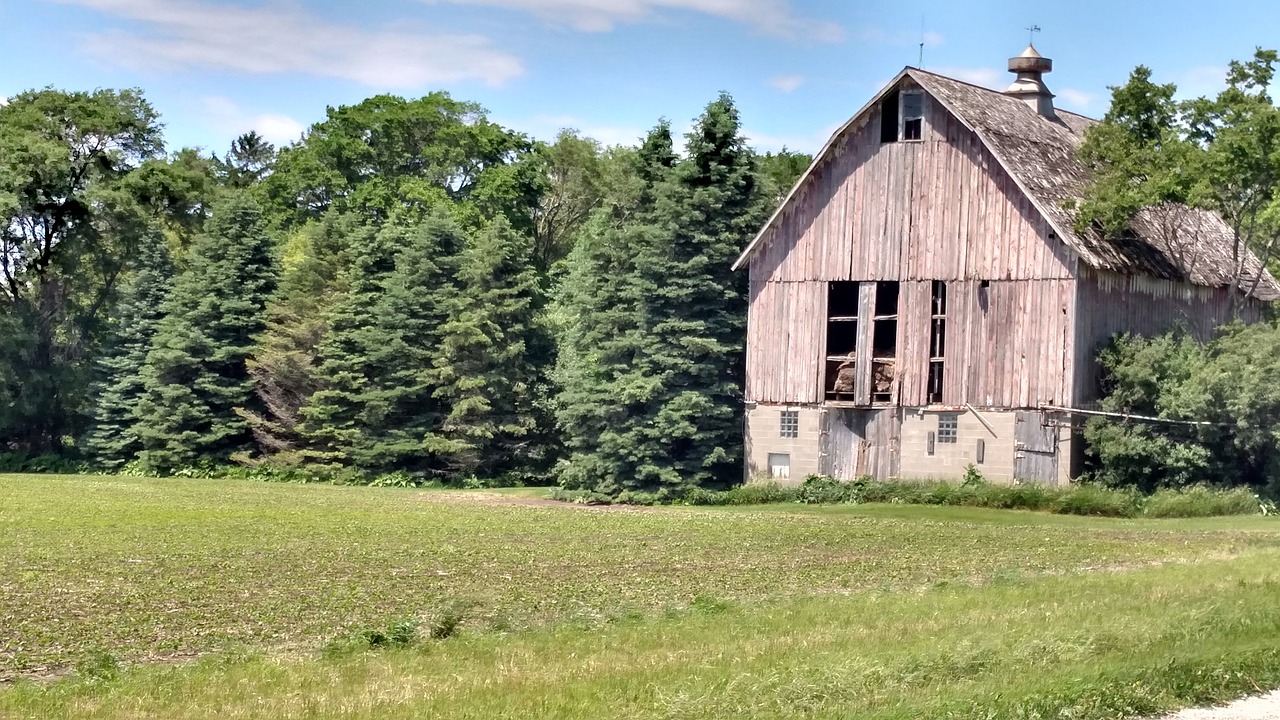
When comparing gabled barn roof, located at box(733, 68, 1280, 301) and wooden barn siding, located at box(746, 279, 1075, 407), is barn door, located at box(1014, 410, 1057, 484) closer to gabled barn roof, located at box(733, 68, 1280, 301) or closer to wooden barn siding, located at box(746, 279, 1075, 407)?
wooden barn siding, located at box(746, 279, 1075, 407)

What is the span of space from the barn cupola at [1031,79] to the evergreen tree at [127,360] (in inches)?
1489

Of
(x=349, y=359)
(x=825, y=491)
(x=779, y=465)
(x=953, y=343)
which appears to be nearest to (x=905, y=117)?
(x=953, y=343)

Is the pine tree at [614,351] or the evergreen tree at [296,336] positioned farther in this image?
the evergreen tree at [296,336]

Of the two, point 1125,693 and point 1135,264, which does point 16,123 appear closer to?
point 1135,264

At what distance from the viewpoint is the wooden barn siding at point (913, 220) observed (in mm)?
50156

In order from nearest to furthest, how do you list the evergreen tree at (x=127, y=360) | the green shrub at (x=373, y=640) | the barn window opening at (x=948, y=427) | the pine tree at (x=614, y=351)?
the green shrub at (x=373, y=640) < the barn window opening at (x=948, y=427) < the pine tree at (x=614, y=351) < the evergreen tree at (x=127, y=360)

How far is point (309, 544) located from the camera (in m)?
34.1

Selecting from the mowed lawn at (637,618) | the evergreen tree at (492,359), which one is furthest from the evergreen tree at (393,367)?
the mowed lawn at (637,618)

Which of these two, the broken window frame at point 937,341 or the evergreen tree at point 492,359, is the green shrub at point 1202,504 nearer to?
the broken window frame at point 937,341

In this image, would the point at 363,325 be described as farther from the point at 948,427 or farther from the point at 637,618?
the point at 637,618

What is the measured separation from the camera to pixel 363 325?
68.7 m

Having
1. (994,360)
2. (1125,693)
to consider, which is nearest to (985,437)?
(994,360)

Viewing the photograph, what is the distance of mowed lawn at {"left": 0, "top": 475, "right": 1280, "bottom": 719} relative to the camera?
14.8 metres

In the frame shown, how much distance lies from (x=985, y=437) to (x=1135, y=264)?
737cm
